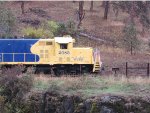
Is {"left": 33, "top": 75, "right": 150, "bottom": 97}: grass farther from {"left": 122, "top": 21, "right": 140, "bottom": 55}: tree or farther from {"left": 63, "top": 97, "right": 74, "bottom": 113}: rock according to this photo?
{"left": 122, "top": 21, "right": 140, "bottom": 55}: tree

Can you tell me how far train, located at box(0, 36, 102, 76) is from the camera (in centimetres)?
3028

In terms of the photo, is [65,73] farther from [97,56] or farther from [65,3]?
[65,3]

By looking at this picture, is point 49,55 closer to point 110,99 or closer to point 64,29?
point 110,99

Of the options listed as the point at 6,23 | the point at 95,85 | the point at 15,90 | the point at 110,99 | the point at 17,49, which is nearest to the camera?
the point at 110,99

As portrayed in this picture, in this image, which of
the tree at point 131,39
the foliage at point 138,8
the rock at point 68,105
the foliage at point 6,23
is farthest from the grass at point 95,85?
the foliage at point 138,8

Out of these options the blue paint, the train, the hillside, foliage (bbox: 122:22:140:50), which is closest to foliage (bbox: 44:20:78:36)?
the hillside

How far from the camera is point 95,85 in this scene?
23.9 meters

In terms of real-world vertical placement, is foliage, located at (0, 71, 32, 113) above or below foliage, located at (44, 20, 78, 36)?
below

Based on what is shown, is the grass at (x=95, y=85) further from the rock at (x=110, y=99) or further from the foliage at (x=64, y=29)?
the foliage at (x=64, y=29)

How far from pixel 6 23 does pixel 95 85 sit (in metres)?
20.4

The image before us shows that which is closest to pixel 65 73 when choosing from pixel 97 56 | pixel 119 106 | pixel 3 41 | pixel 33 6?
pixel 97 56

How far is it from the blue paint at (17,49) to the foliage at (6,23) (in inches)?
378

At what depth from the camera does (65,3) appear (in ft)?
240

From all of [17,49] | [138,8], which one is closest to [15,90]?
[17,49]
